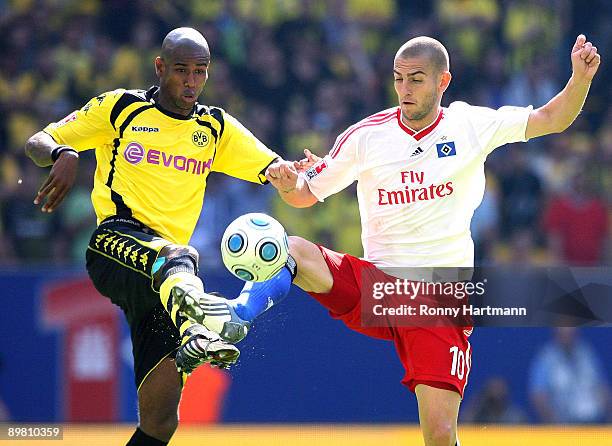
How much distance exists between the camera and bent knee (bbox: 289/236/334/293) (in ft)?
20.6

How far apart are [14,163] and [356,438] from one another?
5331mm

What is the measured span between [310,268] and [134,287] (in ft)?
3.29

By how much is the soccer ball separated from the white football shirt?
678mm

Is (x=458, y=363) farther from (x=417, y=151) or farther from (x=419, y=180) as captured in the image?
(x=417, y=151)

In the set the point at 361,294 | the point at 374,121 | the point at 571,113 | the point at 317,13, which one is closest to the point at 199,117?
the point at 374,121

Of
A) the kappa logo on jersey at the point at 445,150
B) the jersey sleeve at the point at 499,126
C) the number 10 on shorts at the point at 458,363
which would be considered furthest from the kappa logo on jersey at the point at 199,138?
the number 10 on shorts at the point at 458,363

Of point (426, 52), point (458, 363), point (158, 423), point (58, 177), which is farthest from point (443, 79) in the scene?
point (158, 423)

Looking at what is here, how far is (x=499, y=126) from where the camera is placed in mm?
6645

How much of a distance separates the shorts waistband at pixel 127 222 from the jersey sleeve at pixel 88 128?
1.51 ft

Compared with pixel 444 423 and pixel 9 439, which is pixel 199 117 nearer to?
pixel 444 423

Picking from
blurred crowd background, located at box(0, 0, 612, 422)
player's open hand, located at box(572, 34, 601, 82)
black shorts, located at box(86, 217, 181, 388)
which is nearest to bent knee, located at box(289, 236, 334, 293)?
black shorts, located at box(86, 217, 181, 388)

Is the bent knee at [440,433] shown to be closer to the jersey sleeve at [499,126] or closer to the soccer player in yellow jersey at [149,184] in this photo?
the soccer player in yellow jersey at [149,184]

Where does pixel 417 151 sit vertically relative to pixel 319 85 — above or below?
below

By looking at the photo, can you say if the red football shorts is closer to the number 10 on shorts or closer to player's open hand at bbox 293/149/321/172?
the number 10 on shorts
